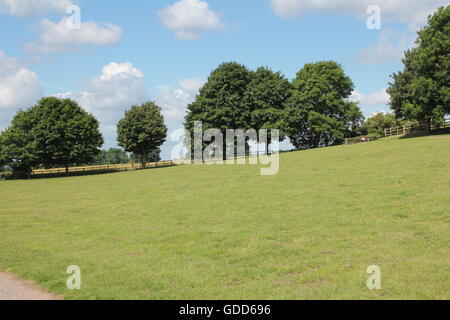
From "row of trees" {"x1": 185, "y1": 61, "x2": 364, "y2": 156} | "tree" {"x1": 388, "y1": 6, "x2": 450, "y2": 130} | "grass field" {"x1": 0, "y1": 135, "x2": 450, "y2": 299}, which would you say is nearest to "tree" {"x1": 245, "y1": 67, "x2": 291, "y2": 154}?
"row of trees" {"x1": 185, "y1": 61, "x2": 364, "y2": 156}

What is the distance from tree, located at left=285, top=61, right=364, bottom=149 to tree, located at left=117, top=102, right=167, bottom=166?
25.2m

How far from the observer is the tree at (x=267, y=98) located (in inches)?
2746

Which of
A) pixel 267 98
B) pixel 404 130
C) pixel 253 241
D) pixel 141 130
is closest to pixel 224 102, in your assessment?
pixel 267 98

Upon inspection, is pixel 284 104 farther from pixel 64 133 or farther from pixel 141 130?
pixel 64 133

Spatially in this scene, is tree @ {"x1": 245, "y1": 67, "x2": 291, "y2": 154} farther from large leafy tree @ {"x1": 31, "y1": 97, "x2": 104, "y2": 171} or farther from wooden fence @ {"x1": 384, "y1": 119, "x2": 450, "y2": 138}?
large leafy tree @ {"x1": 31, "y1": 97, "x2": 104, "y2": 171}

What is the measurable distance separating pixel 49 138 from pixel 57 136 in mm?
1310

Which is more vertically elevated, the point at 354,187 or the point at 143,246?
the point at 354,187

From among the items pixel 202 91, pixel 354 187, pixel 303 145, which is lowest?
pixel 354 187

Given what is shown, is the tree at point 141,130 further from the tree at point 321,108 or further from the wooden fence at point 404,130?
the wooden fence at point 404,130

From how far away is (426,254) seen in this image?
10969 mm

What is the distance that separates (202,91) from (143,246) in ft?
202

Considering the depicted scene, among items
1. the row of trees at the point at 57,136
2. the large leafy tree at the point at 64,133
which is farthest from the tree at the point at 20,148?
the large leafy tree at the point at 64,133

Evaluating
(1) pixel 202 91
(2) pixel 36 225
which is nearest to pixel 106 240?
(2) pixel 36 225
